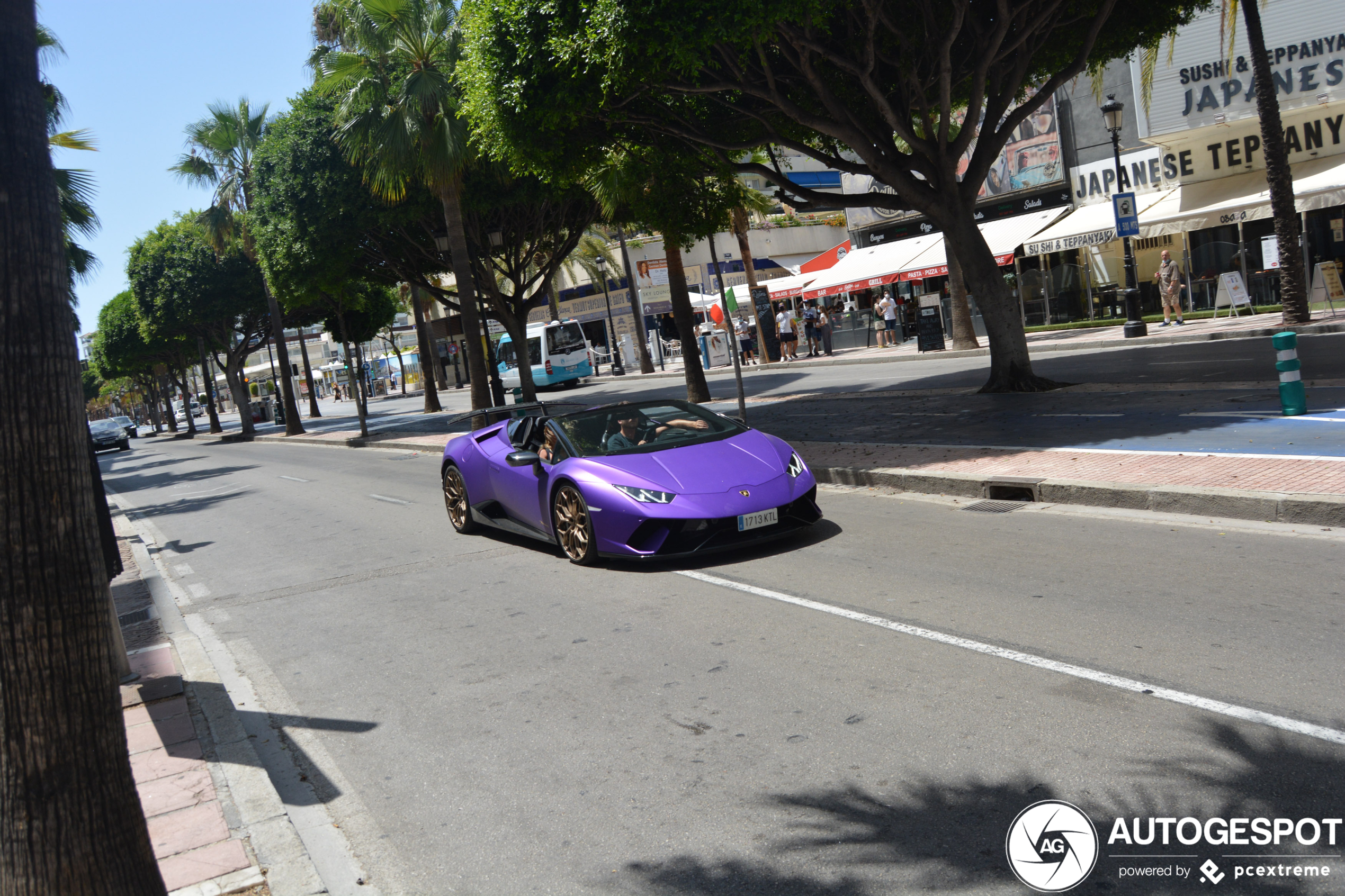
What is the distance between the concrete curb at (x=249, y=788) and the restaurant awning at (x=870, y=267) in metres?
27.9

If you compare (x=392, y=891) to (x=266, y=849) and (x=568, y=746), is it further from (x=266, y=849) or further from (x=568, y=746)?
(x=568, y=746)

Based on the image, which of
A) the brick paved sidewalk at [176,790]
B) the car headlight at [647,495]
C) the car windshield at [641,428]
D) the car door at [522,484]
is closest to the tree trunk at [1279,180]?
the car windshield at [641,428]

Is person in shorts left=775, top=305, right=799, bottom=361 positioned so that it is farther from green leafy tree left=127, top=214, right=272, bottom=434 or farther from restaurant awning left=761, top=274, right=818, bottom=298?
green leafy tree left=127, top=214, right=272, bottom=434

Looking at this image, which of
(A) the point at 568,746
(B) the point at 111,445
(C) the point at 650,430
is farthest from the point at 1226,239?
(B) the point at 111,445

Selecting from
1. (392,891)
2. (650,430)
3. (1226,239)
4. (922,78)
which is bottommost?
(392,891)

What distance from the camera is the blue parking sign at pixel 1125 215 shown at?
22047 mm

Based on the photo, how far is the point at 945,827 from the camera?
356 cm

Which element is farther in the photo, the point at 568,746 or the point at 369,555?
the point at 369,555

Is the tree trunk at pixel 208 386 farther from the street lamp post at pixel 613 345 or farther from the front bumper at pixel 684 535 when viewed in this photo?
the front bumper at pixel 684 535

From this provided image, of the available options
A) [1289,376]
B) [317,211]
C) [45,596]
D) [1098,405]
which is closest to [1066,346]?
[1098,405]

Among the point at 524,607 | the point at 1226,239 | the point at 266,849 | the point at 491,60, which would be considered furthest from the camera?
the point at 1226,239

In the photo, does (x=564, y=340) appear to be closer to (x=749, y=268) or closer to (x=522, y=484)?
(x=749, y=268)

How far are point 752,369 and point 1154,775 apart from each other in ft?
101

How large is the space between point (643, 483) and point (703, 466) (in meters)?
0.54
